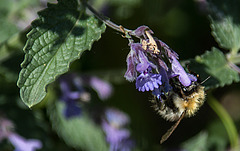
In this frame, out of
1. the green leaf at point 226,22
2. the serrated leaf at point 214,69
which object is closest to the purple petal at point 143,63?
the serrated leaf at point 214,69

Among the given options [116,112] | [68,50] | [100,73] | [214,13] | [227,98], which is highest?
[68,50]

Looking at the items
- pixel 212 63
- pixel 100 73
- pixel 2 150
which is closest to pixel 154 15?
pixel 100 73

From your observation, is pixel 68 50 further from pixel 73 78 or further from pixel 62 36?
pixel 73 78

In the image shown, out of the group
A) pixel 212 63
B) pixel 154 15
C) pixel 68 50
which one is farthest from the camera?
pixel 154 15

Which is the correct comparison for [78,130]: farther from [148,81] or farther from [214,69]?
[148,81]

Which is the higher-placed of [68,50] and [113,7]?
[68,50]

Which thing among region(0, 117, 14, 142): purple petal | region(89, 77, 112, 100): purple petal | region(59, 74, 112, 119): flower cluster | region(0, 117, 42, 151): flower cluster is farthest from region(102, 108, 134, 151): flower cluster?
region(0, 117, 14, 142): purple petal

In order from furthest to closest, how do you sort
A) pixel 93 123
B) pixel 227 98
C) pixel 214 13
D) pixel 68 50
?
1. pixel 227 98
2. pixel 93 123
3. pixel 214 13
4. pixel 68 50

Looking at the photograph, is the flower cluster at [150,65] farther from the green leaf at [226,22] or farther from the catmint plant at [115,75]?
the green leaf at [226,22]
